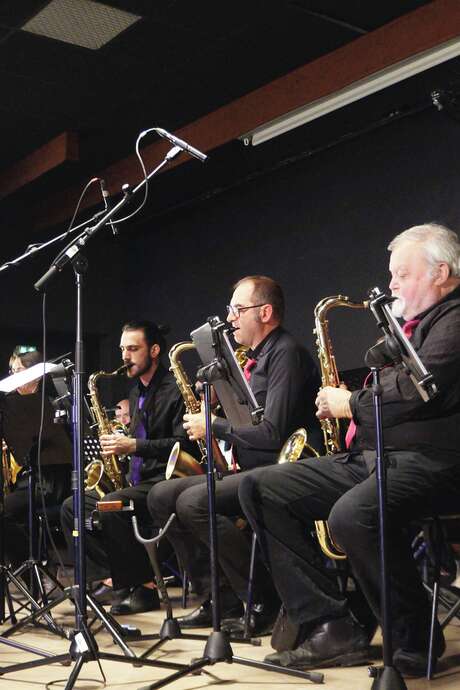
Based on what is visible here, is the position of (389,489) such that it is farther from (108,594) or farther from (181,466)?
(108,594)

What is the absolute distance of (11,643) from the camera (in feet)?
11.1

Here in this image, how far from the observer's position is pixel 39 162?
7406 mm

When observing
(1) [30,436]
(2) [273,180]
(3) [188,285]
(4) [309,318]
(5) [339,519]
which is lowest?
(5) [339,519]

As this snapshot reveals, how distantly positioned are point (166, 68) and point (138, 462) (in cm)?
293

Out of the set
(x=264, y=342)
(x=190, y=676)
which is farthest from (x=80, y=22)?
(x=190, y=676)

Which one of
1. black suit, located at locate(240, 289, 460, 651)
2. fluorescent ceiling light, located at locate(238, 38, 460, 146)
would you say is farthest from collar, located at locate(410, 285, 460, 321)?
fluorescent ceiling light, located at locate(238, 38, 460, 146)

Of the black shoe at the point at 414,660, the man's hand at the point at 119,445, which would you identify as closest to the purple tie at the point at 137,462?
the man's hand at the point at 119,445

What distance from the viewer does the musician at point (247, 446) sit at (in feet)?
11.6

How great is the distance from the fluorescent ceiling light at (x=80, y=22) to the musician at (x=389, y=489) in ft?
10.2

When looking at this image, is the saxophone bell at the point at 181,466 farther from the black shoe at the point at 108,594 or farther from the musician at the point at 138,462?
the black shoe at the point at 108,594

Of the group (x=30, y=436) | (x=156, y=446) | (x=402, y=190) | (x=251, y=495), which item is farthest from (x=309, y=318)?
(x=251, y=495)

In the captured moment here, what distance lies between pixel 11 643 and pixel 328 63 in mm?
4254

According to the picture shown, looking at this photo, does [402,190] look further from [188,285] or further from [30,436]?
[30,436]

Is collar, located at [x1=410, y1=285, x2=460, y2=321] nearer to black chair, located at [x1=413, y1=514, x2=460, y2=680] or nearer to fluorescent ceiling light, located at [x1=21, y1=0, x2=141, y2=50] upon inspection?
black chair, located at [x1=413, y1=514, x2=460, y2=680]
